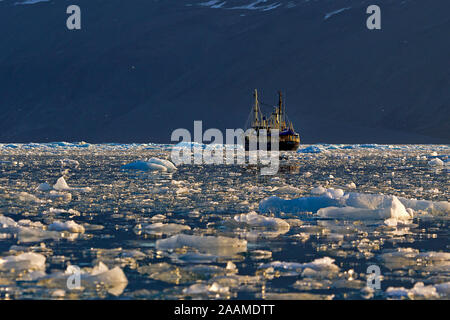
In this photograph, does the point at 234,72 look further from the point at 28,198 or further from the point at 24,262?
the point at 24,262

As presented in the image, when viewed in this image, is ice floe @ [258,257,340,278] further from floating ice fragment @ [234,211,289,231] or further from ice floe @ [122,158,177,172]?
ice floe @ [122,158,177,172]

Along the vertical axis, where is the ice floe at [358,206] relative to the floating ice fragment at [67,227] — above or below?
above

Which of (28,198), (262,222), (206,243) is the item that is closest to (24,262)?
(206,243)

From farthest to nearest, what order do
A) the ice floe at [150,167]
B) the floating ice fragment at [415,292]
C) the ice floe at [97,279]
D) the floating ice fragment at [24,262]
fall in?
the ice floe at [150,167]
the floating ice fragment at [24,262]
the ice floe at [97,279]
the floating ice fragment at [415,292]

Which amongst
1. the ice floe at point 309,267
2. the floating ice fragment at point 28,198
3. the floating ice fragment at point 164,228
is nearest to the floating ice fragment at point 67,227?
the floating ice fragment at point 164,228

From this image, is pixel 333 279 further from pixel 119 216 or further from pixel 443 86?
pixel 443 86

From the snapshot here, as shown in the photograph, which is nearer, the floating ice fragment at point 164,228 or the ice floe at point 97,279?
the ice floe at point 97,279

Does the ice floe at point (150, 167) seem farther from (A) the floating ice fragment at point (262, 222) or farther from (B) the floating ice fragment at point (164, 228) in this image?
(B) the floating ice fragment at point (164, 228)

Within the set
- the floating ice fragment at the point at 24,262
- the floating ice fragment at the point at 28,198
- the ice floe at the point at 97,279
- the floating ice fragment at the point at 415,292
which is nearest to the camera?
the floating ice fragment at the point at 415,292

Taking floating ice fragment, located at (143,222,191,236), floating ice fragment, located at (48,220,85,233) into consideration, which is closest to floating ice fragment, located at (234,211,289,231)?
floating ice fragment, located at (143,222,191,236)
